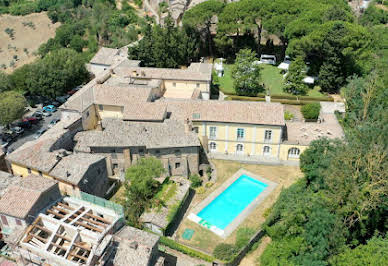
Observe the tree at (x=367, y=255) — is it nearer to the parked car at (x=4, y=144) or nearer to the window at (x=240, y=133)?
the window at (x=240, y=133)

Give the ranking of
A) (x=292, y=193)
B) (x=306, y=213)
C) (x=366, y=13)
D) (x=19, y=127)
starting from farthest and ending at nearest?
(x=366, y=13) < (x=19, y=127) < (x=292, y=193) < (x=306, y=213)

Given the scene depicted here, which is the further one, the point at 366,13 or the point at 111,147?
the point at 366,13

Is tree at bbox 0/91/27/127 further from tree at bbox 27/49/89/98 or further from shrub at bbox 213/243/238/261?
shrub at bbox 213/243/238/261

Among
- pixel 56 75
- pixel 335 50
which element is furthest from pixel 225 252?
pixel 56 75

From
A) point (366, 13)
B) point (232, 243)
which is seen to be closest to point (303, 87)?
point (232, 243)

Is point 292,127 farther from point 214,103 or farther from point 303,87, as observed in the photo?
point 303,87

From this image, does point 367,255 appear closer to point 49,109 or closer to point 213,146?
point 213,146

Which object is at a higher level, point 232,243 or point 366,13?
point 366,13
